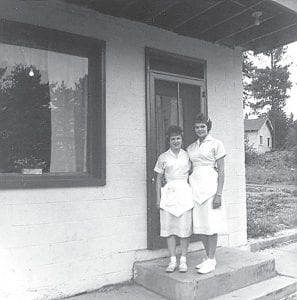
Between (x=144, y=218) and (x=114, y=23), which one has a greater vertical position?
(x=114, y=23)

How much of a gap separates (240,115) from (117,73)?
2.42 m

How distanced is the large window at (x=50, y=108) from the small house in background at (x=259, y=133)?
4903 centimetres

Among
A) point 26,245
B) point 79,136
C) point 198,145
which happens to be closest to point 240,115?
point 198,145

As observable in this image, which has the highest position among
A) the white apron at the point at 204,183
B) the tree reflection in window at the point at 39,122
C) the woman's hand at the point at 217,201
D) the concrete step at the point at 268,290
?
the tree reflection in window at the point at 39,122

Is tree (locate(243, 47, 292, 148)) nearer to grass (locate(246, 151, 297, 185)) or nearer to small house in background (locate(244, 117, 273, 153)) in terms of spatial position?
small house in background (locate(244, 117, 273, 153))

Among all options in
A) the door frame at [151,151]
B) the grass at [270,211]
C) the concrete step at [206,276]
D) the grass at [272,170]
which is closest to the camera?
the concrete step at [206,276]

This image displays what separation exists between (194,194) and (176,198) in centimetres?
22

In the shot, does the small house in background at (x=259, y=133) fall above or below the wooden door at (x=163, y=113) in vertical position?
above

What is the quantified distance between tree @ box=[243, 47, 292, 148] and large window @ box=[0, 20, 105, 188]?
156ft

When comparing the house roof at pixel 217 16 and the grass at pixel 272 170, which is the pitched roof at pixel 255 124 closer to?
the grass at pixel 272 170

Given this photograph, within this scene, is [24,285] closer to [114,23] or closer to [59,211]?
[59,211]

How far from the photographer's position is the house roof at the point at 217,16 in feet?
15.7

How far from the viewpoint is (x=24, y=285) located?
4.20 meters

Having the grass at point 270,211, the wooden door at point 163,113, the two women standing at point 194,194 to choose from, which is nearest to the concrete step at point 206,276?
the two women standing at point 194,194
